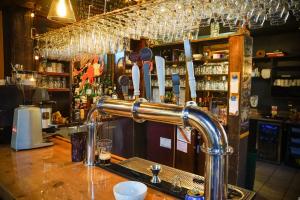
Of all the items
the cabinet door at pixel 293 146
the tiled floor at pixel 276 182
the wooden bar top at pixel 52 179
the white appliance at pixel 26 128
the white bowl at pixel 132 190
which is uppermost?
the white appliance at pixel 26 128

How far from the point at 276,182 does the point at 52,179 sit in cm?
370

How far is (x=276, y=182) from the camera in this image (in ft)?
12.5

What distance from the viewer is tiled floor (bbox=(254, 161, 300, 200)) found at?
11.0 feet

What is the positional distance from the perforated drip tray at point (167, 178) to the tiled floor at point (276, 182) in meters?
2.35

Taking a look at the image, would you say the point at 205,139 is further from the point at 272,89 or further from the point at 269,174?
the point at 272,89

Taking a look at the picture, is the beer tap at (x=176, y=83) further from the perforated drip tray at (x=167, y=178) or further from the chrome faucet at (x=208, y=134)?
the perforated drip tray at (x=167, y=178)

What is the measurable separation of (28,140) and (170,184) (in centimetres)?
126

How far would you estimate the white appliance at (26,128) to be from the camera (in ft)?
6.07

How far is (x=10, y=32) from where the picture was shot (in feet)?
11.0

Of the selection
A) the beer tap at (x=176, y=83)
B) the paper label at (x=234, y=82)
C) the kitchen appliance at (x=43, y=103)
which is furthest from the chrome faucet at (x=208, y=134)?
the paper label at (x=234, y=82)

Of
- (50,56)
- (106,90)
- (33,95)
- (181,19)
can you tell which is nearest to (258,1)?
(181,19)

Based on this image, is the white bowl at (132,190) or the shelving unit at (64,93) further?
the shelving unit at (64,93)

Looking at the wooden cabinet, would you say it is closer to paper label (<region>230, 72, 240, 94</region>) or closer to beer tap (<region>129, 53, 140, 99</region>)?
paper label (<region>230, 72, 240, 94</region>)

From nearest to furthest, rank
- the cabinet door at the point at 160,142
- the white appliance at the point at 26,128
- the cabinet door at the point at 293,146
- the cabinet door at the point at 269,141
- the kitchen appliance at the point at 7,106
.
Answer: the white appliance at the point at 26,128 → the kitchen appliance at the point at 7,106 → the cabinet door at the point at 160,142 → the cabinet door at the point at 293,146 → the cabinet door at the point at 269,141
